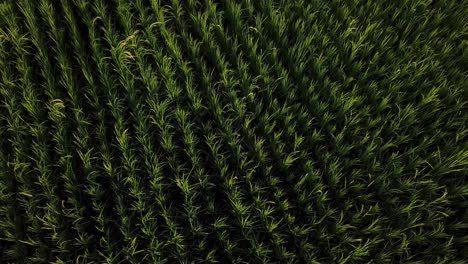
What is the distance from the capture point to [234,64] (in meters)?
1.74

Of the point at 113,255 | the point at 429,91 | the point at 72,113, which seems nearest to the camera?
the point at 113,255

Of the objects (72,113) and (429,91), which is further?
(429,91)

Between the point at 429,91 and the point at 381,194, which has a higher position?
the point at 429,91

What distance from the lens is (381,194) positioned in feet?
5.21

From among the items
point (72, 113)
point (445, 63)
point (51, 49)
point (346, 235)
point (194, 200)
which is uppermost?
point (51, 49)

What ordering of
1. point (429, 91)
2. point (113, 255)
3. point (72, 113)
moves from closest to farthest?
point (113, 255), point (72, 113), point (429, 91)

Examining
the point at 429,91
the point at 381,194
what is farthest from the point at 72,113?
the point at 429,91

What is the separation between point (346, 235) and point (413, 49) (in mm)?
845

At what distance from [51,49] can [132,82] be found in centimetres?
40

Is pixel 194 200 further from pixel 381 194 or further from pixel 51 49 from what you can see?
pixel 51 49

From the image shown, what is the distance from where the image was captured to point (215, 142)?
1.57 metres

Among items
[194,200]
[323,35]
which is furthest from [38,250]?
[323,35]

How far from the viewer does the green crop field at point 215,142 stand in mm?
1517

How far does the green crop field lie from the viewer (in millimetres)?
1517
